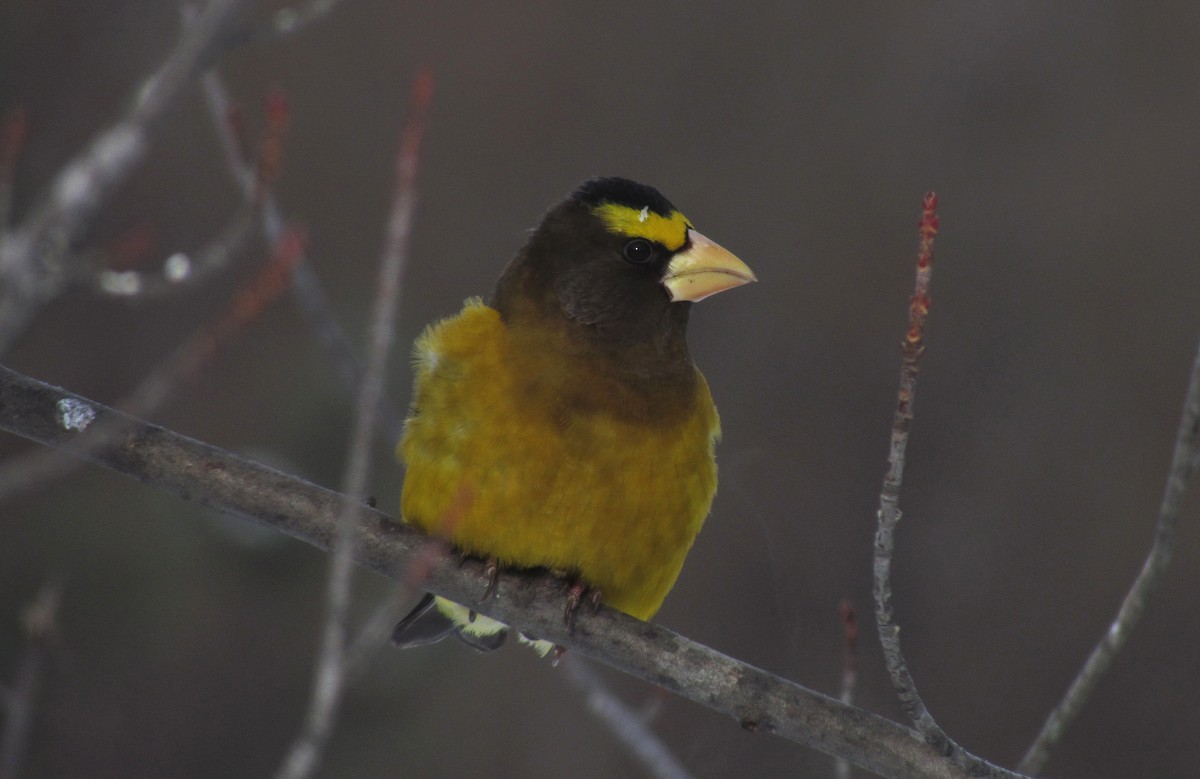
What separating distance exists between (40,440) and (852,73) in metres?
4.98

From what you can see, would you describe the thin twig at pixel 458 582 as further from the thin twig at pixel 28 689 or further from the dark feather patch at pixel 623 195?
the dark feather patch at pixel 623 195

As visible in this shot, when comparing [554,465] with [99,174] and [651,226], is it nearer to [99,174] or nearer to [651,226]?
[651,226]

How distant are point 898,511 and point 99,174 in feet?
4.51

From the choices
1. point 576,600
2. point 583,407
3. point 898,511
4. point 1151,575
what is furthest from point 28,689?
point 1151,575

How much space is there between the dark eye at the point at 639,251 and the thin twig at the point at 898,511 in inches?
44.4

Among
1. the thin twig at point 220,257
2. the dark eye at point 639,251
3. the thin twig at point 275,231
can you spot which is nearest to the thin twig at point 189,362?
the thin twig at point 220,257

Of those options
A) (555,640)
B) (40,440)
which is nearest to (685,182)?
(555,640)

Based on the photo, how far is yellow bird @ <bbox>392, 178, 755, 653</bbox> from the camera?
10.3 feet

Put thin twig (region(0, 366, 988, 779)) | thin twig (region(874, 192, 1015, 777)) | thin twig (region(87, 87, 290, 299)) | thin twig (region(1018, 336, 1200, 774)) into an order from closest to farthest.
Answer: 1. thin twig (region(874, 192, 1015, 777))
2. thin twig (region(87, 87, 290, 299))
3. thin twig (region(1018, 336, 1200, 774))
4. thin twig (region(0, 366, 988, 779))

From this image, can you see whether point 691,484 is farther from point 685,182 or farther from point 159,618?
point 159,618

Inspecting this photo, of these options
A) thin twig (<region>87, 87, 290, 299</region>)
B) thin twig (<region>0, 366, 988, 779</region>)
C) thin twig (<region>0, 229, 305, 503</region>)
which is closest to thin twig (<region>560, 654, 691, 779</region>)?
thin twig (<region>0, 366, 988, 779</region>)

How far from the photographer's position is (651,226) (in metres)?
3.43

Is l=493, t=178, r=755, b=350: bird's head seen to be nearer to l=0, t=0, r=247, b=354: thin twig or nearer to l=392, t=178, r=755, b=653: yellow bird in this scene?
l=392, t=178, r=755, b=653: yellow bird

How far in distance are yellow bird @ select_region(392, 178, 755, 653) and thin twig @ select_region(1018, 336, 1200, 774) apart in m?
1.02
